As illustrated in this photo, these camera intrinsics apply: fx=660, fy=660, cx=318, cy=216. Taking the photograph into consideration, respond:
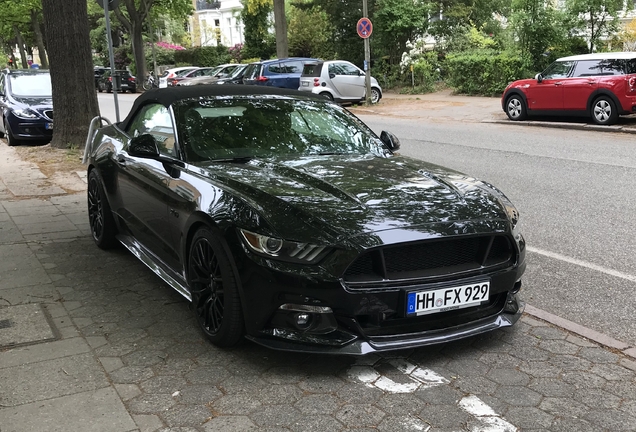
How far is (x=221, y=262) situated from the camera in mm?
3639

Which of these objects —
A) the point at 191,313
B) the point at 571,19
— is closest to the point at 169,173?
the point at 191,313

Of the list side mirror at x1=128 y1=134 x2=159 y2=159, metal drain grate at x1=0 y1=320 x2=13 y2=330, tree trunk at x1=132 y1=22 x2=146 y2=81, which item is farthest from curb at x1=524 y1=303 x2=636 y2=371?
tree trunk at x1=132 y1=22 x2=146 y2=81

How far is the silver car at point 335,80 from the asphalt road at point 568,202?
309 inches

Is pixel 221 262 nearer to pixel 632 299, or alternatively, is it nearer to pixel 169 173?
pixel 169 173

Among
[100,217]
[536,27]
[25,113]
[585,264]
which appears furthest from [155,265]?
[536,27]

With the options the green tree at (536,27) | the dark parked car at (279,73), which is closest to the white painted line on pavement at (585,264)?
the green tree at (536,27)

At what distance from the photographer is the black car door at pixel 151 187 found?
4480 mm

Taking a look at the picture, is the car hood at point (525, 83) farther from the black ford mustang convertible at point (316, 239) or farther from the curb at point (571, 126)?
the black ford mustang convertible at point (316, 239)

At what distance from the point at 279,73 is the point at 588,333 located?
21678 millimetres

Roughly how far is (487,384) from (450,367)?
247mm

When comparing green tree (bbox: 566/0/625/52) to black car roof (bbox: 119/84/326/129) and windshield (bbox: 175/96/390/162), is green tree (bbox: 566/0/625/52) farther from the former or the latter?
windshield (bbox: 175/96/390/162)

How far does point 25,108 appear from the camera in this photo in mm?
13852

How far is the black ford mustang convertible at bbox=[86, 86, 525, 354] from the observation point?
3.35 metres

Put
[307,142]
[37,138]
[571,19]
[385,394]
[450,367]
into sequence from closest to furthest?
1. [385,394]
2. [450,367]
3. [307,142]
4. [37,138]
5. [571,19]
